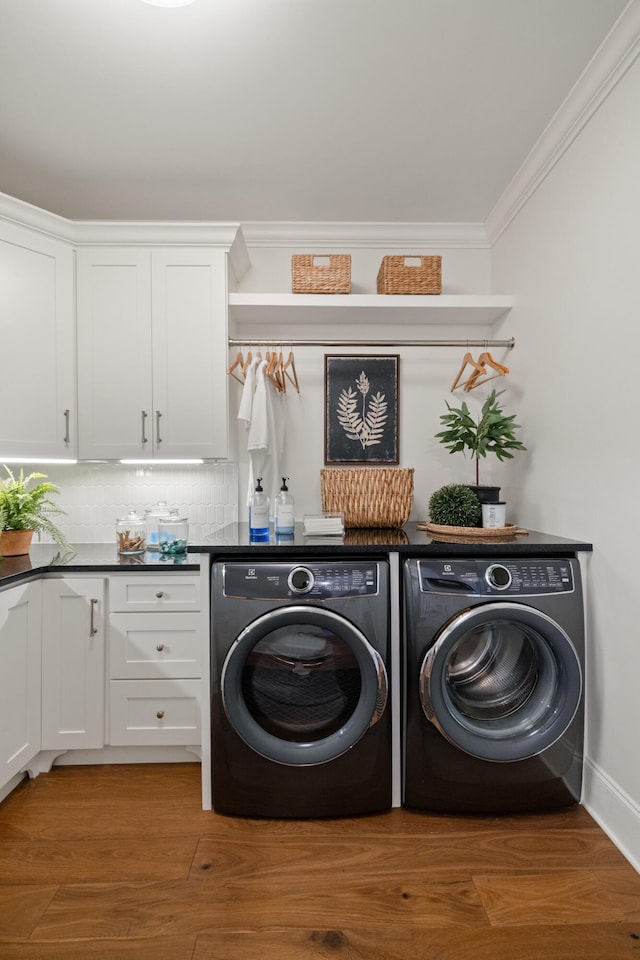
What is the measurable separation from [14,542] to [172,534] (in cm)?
70

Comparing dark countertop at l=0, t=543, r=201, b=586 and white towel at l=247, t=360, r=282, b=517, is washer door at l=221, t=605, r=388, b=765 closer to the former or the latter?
dark countertop at l=0, t=543, r=201, b=586

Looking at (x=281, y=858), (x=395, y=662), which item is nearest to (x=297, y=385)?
(x=395, y=662)

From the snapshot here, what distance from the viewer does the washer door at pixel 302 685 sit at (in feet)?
5.94

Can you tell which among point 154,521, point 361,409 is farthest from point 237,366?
point 154,521

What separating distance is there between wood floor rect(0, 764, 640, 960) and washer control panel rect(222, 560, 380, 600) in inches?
32.6

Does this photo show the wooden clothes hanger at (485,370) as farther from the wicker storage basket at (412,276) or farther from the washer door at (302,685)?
the washer door at (302,685)

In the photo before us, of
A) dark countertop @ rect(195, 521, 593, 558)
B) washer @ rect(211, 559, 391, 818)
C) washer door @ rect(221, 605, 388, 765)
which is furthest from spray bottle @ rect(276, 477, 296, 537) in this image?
washer door @ rect(221, 605, 388, 765)

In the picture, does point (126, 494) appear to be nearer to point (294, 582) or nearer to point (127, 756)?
point (127, 756)

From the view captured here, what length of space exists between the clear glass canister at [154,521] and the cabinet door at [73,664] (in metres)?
0.46

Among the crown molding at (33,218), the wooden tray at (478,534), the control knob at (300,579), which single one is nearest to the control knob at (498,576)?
the wooden tray at (478,534)

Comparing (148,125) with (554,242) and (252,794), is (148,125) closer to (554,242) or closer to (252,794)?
(554,242)

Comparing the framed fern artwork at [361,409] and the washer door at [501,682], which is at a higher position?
the framed fern artwork at [361,409]

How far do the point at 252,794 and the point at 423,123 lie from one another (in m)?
2.66

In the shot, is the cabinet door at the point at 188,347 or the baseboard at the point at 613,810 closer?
the baseboard at the point at 613,810
